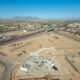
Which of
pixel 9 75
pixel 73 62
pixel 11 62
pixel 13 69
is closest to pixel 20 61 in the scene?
pixel 11 62

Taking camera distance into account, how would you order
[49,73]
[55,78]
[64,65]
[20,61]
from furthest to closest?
[20,61] < [64,65] < [49,73] < [55,78]

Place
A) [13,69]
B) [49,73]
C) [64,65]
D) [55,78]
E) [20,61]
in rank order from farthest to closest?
[20,61] < [64,65] < [13,69] < [49,73] < [55,78]

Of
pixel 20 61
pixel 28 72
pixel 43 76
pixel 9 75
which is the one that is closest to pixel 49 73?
pixel 43 76

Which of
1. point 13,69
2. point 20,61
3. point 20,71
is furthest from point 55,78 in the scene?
point 20,61

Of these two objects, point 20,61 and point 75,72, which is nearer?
point 75,72

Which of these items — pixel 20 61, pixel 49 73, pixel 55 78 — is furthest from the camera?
pixel 20 61

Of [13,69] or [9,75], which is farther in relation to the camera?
[13,69]

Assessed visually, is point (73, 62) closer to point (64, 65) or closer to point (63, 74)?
point (64, 65)

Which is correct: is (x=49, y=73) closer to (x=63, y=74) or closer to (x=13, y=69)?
(x=63, y=74)
